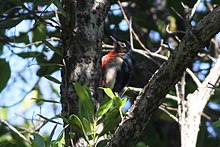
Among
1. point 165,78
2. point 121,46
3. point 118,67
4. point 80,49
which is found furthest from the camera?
point 121,46

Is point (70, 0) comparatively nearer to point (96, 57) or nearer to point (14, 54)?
point (96, 57)

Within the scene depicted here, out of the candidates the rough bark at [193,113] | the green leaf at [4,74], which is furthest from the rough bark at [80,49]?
the green leaf at [4,74]

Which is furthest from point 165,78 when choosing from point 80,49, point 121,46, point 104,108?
point 121,46

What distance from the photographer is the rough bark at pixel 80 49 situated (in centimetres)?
245

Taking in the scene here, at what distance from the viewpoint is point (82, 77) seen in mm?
2445

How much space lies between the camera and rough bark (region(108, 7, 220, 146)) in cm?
201

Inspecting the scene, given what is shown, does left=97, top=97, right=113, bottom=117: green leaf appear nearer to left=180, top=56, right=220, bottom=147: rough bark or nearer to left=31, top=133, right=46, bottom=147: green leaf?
left=31, top=133, right=46, bottom=147: green leaf

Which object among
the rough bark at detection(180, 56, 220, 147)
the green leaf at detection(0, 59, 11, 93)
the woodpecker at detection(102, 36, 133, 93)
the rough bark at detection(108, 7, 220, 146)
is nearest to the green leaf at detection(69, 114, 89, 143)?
the rough bark at detection(108, 7, 220, 146)

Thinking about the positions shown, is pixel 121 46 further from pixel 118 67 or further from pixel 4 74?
pixel 4 74

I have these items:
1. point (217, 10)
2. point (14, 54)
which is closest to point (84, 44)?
point (217, 10)

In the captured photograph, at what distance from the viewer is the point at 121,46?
14.9 ft

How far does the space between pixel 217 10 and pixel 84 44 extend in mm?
686

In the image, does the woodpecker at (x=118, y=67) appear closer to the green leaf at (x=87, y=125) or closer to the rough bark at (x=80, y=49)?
the rough bark at (x=80, y=49)

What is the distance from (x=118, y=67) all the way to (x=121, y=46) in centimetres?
41
